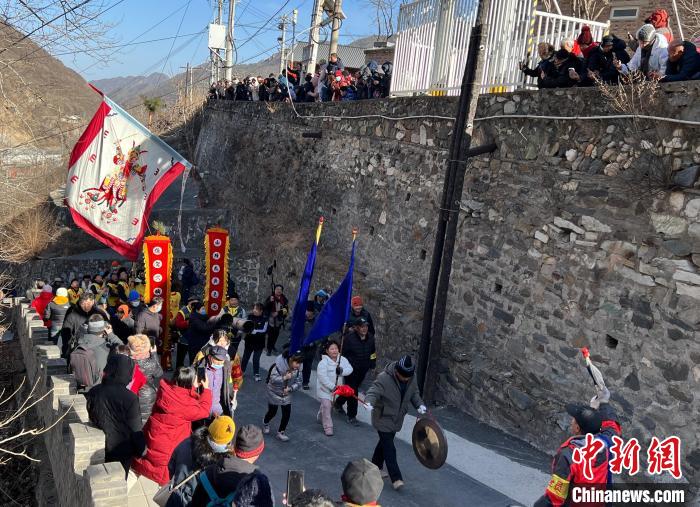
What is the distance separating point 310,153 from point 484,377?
7.91 metres

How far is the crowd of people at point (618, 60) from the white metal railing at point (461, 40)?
0.48 metres

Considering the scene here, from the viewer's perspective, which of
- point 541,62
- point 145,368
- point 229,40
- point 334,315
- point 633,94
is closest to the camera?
point 633,94

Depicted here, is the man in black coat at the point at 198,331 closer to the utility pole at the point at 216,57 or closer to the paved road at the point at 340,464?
the paved road at the point at 340,464

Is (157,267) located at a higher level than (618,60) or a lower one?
lower

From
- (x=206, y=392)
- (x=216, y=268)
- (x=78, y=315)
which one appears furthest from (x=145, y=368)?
(x=216, y=268)

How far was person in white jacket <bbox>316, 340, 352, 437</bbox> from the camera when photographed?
6.88 metres

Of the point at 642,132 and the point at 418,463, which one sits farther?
the point at 418,463

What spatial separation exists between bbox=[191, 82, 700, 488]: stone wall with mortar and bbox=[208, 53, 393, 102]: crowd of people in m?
0.57

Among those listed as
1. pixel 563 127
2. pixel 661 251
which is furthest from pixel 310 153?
pixel 661 251

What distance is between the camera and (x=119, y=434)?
530 cm

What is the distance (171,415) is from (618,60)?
5.70 m

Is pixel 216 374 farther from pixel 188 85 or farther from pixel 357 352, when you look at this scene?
pixel 188 85

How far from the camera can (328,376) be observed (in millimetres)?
6918

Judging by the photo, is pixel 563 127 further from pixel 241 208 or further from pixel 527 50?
pixel 241 208
